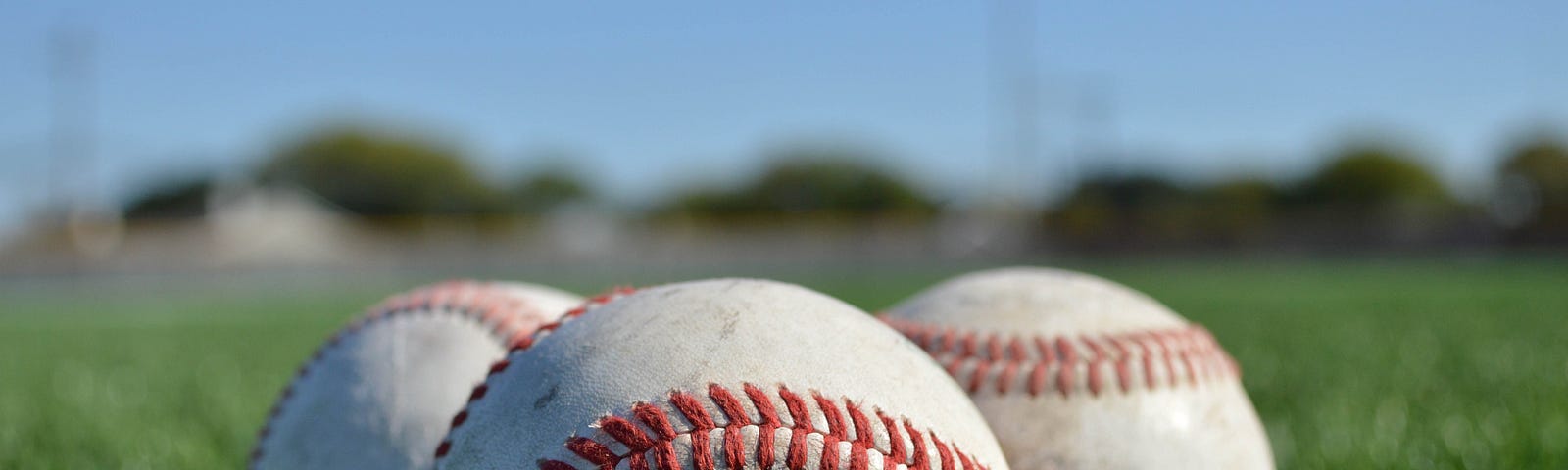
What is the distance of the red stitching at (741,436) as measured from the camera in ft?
5.08

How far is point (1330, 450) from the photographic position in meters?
3.60

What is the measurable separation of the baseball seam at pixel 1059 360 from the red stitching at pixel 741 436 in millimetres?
685

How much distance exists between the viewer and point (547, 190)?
234 ft

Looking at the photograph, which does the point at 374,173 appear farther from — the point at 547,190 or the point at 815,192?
the point at 815,192

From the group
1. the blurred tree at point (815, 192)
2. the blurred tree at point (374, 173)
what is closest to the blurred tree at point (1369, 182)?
the blurred tree at point (815, 192)

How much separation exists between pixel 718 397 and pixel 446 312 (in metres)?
1.17

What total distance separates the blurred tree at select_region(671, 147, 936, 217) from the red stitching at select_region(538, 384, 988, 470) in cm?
6425

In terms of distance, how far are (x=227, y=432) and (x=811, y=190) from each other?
64908 millimetres

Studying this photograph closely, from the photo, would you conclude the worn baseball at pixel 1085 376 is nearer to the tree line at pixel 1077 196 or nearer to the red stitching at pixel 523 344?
the red stitching at pixel 523 344

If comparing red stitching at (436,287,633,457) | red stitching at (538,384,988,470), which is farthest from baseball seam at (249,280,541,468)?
red stitching at (538,384,988,470)

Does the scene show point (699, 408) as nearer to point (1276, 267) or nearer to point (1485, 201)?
point (1276, 267)

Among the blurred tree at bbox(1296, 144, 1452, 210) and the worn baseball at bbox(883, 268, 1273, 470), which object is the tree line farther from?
the worn baseball at bbox(883, 268, 1273, 470)

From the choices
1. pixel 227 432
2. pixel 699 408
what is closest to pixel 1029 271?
pixel 699 408

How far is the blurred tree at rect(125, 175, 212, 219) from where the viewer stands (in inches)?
2303
